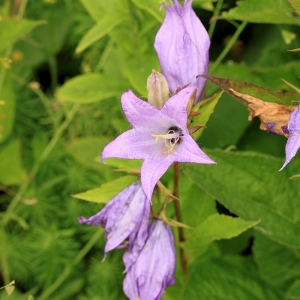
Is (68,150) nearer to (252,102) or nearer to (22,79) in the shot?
(22,79)

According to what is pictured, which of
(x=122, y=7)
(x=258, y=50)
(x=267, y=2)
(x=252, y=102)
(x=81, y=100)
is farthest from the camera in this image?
(x=258, y=50)

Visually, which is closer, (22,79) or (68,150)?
(68,150)

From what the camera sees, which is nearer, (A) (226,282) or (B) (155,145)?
(B) (155,145)

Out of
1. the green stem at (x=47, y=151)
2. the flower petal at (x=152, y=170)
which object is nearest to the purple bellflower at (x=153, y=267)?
the flower petal at (x=152, y=170)

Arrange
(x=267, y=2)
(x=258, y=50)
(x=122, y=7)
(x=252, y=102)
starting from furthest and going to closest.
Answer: (x=258, y=50) < (x=122, y=7) < (x=267, y=2) < (x=252, y=102)

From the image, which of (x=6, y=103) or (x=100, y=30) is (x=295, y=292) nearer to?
(x=100, y=30)

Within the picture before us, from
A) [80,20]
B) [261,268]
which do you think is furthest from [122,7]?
[261,268]

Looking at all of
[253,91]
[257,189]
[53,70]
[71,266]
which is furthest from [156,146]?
[53,70]
